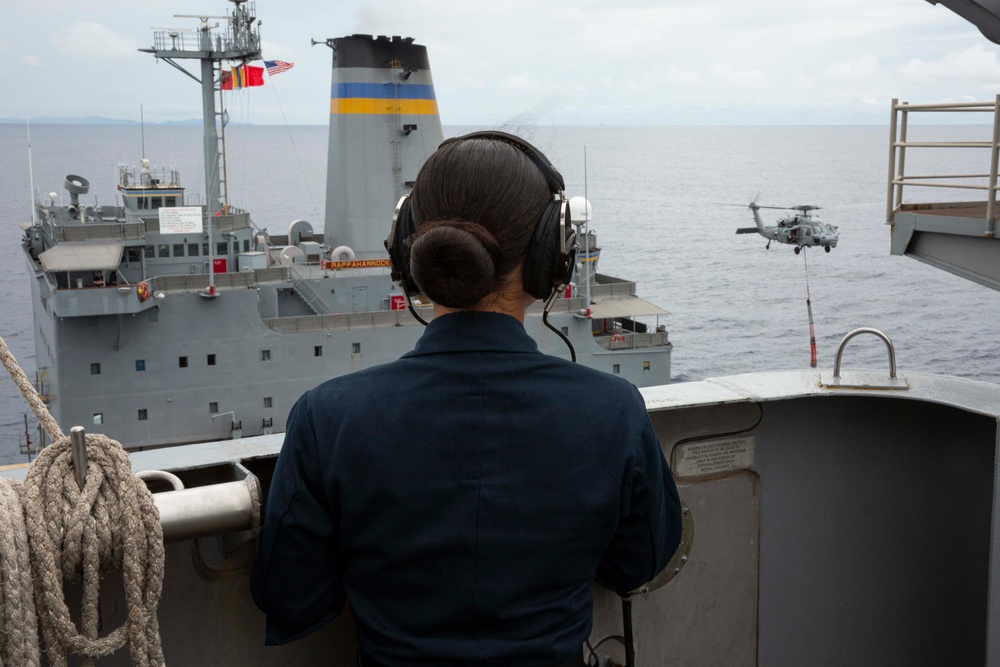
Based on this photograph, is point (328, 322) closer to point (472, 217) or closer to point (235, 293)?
point (235, 293)

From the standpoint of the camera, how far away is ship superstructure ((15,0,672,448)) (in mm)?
21047

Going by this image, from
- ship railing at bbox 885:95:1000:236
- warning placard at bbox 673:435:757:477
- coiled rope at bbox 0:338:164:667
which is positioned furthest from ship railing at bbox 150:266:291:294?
coiled rope at bbox 0:338:164:667

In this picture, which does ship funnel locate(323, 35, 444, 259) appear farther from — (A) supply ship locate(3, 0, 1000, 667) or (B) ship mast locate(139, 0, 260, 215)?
(A) supply ship locate(3, 0, 1000, 667)

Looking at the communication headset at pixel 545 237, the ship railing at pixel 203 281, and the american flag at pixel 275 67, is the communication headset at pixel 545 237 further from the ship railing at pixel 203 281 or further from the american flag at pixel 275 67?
the american flag at pixel 275 67

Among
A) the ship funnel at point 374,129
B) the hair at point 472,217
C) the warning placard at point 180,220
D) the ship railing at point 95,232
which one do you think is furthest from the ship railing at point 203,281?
the hair at point 472,217

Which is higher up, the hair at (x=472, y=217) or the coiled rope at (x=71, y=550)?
the hair at (x=472, y=217)

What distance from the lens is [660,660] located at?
3082 millimetres

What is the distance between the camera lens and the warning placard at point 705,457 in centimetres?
309

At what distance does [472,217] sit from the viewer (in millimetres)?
1704

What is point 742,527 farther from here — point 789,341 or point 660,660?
point 789,341

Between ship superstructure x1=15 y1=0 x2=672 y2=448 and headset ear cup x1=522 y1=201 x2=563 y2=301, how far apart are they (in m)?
19.2

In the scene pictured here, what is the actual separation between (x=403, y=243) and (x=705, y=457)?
1619mm

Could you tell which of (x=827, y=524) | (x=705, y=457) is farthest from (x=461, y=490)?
(x=827, y=524)

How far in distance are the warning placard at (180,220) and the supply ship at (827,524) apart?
21.0 meters
